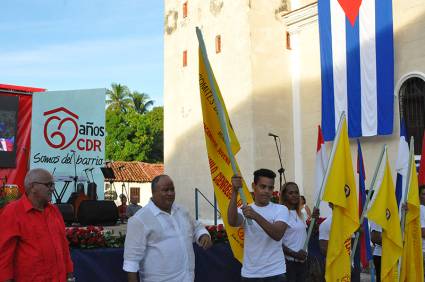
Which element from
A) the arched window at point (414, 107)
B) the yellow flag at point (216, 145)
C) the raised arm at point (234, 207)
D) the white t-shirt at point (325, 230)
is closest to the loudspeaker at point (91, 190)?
the arched window at point (414, 107)

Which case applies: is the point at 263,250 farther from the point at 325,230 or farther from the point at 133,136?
the point at 133,136

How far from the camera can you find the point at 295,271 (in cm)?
557

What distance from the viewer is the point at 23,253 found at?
390 cm

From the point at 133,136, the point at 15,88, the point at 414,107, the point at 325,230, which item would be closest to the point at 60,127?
the point at 15,88

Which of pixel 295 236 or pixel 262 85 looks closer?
pixel 295 236

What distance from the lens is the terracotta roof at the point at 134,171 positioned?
123 feet

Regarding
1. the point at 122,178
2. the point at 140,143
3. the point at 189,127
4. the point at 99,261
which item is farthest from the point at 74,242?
the point at 140,143

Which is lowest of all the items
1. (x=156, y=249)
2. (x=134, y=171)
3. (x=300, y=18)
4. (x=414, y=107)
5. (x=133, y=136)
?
(x=156, y=249)

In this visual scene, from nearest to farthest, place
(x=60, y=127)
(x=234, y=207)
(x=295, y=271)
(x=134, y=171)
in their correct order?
(x=234, y=207)
(x=295, y=271)
(x=60, y=127)
(x=134, y=171)

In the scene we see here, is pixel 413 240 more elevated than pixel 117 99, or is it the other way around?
pixel 117 99

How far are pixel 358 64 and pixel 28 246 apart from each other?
44.5ft

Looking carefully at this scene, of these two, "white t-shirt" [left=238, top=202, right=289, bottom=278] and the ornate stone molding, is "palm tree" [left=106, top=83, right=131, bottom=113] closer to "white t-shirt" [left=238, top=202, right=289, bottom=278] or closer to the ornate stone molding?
the ornate stone molding

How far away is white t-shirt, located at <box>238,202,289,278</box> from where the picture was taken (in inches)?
180

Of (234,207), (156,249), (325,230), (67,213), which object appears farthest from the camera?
(67,213)
